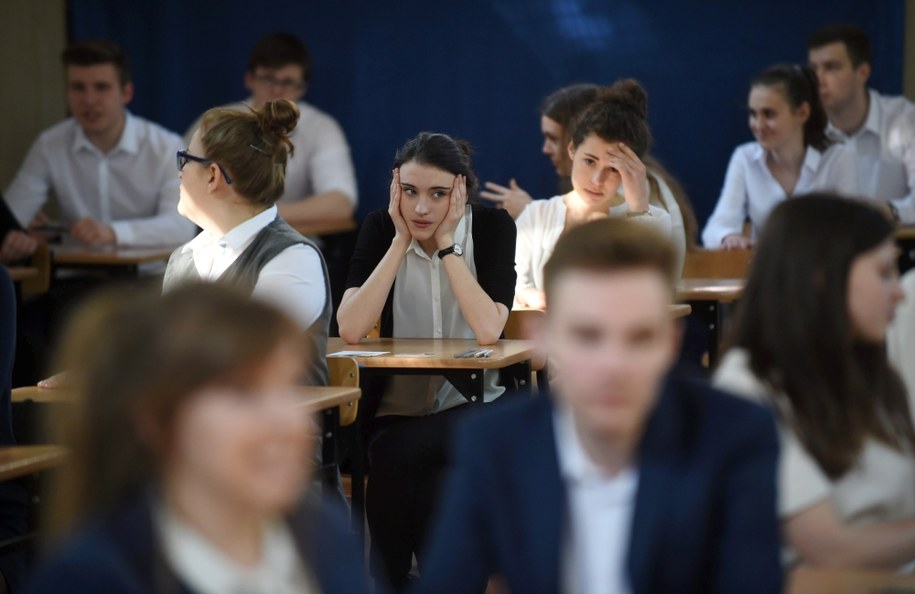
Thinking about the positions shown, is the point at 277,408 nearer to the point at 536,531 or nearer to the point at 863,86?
the point at 536,531

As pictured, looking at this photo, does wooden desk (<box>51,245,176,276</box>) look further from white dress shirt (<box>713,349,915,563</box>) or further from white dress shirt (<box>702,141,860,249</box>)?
white dress shirt (<box>713,349,915,563</box>)

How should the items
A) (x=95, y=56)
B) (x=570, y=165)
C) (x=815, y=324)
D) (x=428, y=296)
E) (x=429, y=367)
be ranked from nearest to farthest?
(x=815, y=324) < (x=429, y=367) < (x=428, y=296) < (x=570, y=165) < (x=95, y=56)

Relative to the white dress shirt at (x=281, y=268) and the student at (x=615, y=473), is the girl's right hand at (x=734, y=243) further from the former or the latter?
the student at (x=615, y=473)

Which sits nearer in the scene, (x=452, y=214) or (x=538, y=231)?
(x=452, y=214)

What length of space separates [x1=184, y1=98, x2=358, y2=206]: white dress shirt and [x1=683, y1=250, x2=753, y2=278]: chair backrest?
7.25 ft

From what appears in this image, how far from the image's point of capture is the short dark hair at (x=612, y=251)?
1414 mm

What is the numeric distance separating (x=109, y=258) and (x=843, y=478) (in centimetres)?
440

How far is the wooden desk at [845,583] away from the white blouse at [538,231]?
9.87 feet

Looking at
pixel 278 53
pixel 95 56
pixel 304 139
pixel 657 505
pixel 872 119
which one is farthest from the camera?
pixel 304 139

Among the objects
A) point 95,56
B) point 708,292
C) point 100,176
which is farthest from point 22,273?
point 708,292

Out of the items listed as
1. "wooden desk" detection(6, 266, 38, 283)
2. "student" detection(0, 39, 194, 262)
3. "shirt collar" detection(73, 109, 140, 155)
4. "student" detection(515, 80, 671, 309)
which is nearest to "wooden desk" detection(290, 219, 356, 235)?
"student" detection(0, 39, 194, 262)

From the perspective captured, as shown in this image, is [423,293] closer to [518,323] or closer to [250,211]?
[518,323]

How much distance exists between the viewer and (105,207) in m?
6.51

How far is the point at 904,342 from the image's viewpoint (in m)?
2.14
